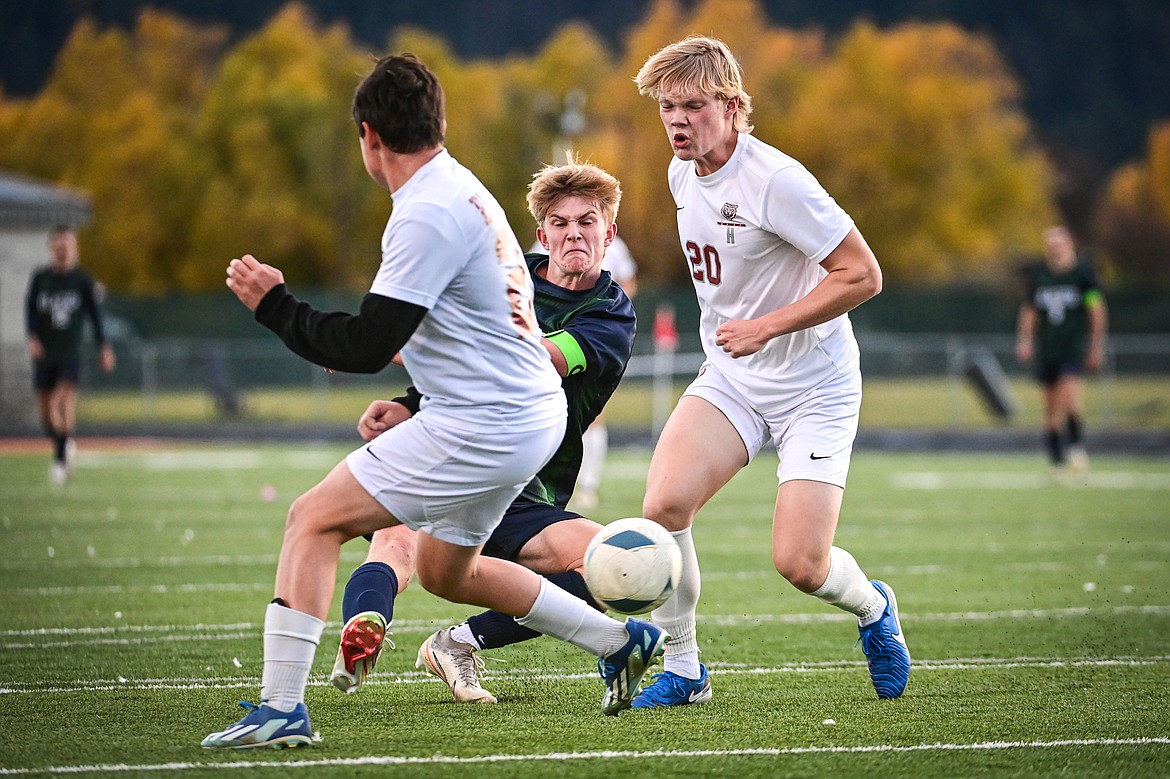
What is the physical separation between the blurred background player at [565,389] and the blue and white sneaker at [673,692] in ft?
1.33

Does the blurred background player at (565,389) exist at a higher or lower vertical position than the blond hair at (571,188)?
lower

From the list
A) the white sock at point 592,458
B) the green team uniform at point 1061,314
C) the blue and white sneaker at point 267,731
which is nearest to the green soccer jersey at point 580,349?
the blue and white sneaker at point 267,731

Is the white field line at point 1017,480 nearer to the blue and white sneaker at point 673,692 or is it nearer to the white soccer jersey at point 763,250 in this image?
the white soccer jersey at point 763,250

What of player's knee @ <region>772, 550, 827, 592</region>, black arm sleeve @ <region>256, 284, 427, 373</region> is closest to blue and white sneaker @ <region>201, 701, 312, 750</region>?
black arm sleeve @ <region>256, 284, 427, 373</region>

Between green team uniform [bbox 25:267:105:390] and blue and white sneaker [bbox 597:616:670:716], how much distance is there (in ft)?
40.3

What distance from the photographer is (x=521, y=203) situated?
166 ft

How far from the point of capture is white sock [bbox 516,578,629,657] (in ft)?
17.2

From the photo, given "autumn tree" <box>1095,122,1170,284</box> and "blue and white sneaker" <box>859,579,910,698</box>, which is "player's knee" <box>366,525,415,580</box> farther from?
"autumn tree" <box>1095,122,1170,284</box>

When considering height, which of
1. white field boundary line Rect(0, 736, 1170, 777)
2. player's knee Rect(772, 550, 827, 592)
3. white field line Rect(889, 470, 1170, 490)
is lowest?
white field line Rect(889, 470, 1170, 490)

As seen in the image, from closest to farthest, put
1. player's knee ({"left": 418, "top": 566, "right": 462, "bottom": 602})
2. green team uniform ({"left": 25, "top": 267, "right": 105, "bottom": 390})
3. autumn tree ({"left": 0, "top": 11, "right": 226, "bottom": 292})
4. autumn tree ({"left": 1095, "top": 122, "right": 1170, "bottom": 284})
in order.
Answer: player's knee ({"left": 418, "top": 566, "right": 462, "bottom": 602}) → green team uniform ({"left": 25, "top": 267, "right": 105, "bottom": 390}) → autumn tree ({"left": 0, "top": 11, "right": 226, "bottom": 292}) → autumn tree ({"left": 1095, "top": 122, "right": 1170, "bottom": 284})

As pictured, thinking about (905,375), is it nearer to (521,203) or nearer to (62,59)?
(521,203)

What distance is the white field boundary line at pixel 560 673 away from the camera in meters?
5.99

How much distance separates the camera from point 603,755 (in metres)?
4.80

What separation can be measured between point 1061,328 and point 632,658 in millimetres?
12705
